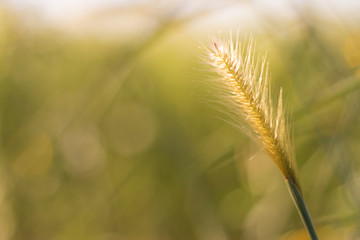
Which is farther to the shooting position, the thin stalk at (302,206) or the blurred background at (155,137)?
the blurred background at (155,137)

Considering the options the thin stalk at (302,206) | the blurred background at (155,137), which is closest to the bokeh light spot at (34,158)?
the blurred background at (155,137)

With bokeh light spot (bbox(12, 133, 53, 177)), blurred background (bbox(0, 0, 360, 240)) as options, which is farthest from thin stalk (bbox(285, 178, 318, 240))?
bokeh light spot (bbox(12, 133, 53, 177))

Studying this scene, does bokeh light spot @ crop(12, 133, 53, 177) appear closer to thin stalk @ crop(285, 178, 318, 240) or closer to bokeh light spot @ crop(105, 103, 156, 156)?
bokeh light spot @ crop(105, 103, 156, 156)

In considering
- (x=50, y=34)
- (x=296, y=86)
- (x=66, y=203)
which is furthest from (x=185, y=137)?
(x=50, y=34)

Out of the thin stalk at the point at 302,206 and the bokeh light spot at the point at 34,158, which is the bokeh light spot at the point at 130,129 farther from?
the thin stalk at the point at 302,206

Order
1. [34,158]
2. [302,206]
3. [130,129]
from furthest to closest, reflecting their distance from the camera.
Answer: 1. [130,129]
2. [34,158]
3. [302,206]

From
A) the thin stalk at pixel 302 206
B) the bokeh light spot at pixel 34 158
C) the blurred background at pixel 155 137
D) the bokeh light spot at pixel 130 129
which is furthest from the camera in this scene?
the bokeh light spot at pixel 130 129

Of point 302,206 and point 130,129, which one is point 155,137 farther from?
point 302,206

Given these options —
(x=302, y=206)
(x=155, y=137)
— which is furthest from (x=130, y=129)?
(x=302, y=206)
